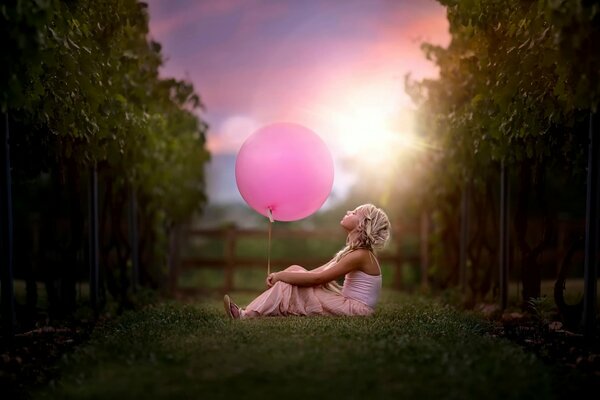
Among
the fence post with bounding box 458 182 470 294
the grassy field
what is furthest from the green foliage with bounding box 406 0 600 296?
the grassy field

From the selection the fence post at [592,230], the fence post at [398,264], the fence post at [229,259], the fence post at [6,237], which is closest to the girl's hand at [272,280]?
the fence post at [6,237]

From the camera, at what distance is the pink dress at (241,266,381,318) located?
842 centimetres

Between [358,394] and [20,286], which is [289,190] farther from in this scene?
[20,286]

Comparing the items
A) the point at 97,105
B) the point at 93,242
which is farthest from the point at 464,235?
the point at 97,105

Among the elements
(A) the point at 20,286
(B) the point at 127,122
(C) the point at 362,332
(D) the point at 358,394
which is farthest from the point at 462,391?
(A) the point at 20,286

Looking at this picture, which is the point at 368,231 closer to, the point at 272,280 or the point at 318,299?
the point at 318,299

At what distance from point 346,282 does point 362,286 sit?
7.5 inches

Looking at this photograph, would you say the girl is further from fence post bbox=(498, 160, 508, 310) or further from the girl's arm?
fence post bbox=(498, 160, 508, 310)

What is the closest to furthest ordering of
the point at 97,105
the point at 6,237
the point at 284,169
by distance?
the point at 6,237, the point at 284,169, the point at 97,105

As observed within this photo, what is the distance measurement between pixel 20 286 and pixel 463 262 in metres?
7.60

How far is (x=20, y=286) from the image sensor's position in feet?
45.7

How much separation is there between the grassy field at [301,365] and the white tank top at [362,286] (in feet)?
4.73

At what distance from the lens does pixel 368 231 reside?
28.1 feet

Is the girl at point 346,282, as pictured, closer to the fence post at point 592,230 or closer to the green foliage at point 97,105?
the fence post at point 592,230
